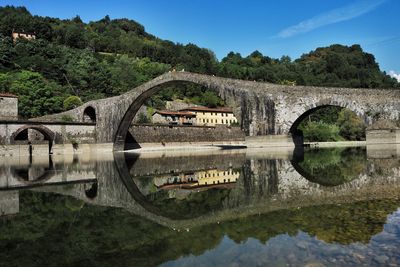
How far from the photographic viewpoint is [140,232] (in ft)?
20.5

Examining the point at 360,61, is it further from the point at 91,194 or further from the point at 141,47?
the point at 91,194

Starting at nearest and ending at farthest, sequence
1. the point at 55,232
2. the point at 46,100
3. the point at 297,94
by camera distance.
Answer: the point at 55,232
the point at 297,94
the point at 46,100

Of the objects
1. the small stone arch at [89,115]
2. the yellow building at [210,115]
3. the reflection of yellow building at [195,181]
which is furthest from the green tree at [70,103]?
the reflection of yellow building at [195,181]

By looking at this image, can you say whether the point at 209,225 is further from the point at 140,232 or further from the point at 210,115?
the point at 210,115

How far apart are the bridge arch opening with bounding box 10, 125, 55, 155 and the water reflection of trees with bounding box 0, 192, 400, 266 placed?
32.3m

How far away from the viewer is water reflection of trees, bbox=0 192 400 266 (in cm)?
511

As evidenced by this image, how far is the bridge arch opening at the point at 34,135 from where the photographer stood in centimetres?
3750

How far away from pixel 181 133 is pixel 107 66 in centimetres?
4860

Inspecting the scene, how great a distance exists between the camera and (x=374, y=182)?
10.9m

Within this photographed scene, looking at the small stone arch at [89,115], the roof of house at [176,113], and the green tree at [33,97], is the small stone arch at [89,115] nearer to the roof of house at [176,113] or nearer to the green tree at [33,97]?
the green tree at [33,97]

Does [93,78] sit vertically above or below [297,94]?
above

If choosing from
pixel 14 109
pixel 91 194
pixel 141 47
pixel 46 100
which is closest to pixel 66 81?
pixel 46 100

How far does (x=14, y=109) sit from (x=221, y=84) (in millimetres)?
22863

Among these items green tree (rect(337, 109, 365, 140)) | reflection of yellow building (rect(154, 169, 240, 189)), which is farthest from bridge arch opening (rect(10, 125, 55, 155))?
green tree (rect(337, 109, 365, 140))
